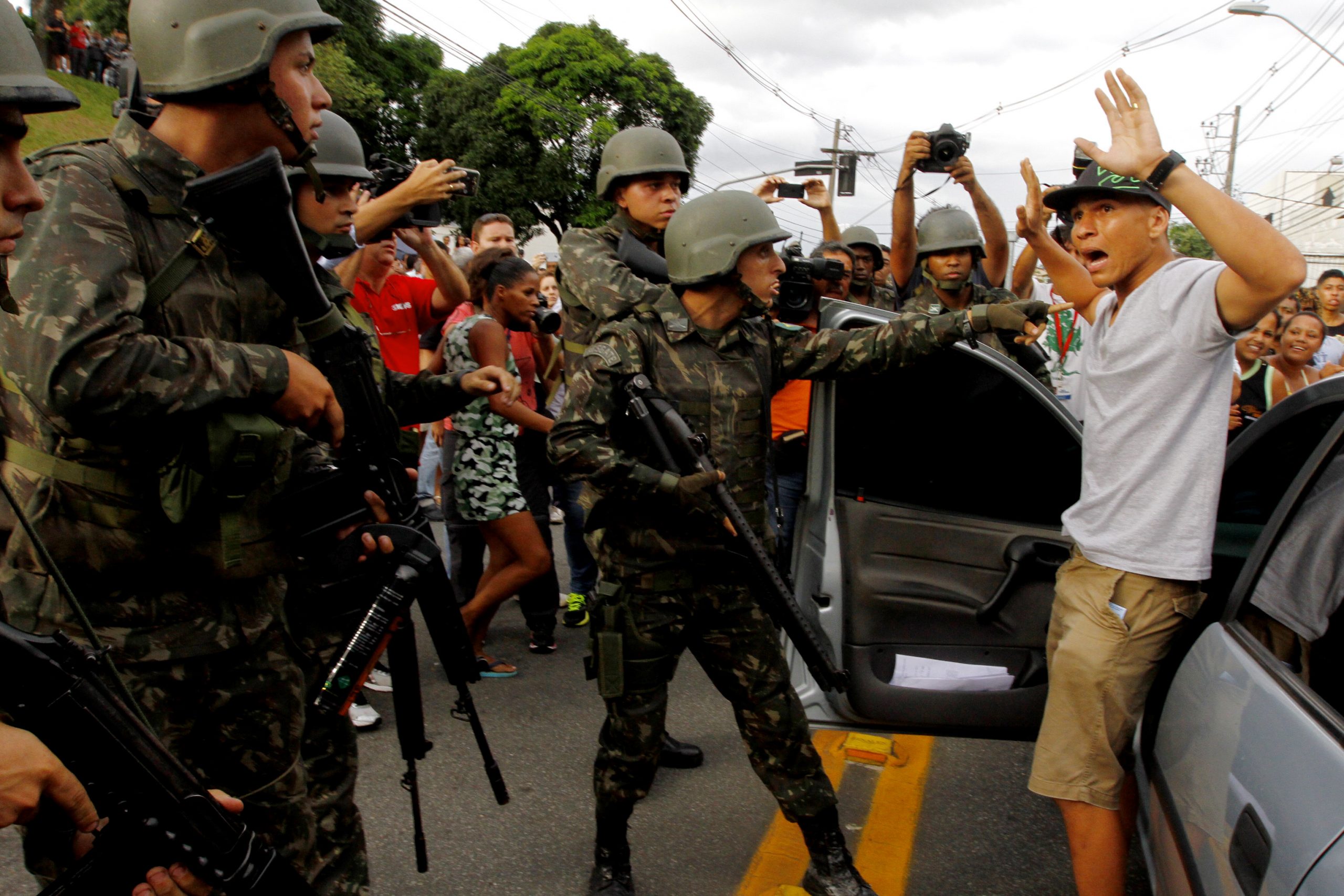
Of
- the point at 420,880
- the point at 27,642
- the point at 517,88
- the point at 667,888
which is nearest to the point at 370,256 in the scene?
the point at 420,880

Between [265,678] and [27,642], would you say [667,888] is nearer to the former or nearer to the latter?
[265,678]

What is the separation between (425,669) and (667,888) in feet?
6.81

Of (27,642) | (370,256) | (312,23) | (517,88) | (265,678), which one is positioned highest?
(517,88)

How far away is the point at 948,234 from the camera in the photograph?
14.8 feet

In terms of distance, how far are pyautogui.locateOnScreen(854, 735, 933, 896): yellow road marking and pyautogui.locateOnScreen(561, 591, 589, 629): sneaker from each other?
6.49 ft

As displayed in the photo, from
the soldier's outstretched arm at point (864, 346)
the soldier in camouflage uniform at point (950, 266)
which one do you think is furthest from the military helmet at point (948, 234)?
the soldier's outstretched arm at point (864, 346)

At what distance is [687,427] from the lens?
8.04 feet

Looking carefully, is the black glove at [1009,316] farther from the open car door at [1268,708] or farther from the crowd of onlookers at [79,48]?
the crowd of onlookers at [79,48]

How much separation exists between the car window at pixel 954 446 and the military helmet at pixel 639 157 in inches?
44.8

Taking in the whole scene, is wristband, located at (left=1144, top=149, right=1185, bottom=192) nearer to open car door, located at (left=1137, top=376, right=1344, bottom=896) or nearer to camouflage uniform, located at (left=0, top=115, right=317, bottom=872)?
open car door, located at (left=1137, top=376, right=1344, bottom=896)

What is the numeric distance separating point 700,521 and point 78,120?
2702 cm

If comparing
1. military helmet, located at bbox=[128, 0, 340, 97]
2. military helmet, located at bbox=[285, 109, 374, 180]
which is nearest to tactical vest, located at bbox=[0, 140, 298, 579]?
military helmet, located at bbox=[128, 0, 340, 97]

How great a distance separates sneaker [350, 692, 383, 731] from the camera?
12.4 ft

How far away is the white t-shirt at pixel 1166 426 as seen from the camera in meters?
2.04
